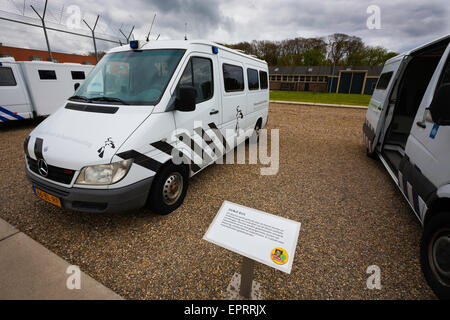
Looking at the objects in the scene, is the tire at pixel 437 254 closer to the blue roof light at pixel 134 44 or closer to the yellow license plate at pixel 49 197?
the yellow license plate at pixel 49 197

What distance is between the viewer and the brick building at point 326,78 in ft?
136

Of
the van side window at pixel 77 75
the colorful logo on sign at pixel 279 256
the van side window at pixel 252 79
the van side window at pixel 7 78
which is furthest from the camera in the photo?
the van side window at pixel 77 75

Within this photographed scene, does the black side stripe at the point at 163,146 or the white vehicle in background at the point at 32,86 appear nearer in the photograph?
the black side stripe at the point at 163,146

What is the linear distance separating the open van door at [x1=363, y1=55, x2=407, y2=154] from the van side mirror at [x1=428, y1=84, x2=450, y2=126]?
314 centimetres

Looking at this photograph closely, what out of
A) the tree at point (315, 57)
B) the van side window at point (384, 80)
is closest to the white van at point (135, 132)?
Result: the van side window at point (384, 80)

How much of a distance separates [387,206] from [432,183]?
4.99 feet

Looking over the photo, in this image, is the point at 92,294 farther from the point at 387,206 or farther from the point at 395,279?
the point at 387,206

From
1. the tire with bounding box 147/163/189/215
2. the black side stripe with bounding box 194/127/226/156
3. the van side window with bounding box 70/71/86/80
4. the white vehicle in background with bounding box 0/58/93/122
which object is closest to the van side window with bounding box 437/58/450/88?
the black side stripe with bounding box 194/127/226/156

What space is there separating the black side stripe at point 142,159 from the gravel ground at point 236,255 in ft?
2.87

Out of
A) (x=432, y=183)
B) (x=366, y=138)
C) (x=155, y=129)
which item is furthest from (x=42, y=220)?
(x=366, y=138)

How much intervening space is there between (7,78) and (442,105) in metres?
11.7

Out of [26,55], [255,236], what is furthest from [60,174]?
[26,55]

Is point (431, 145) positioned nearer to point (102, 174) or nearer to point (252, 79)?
point (102, 174)

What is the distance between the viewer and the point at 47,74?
350 inches
